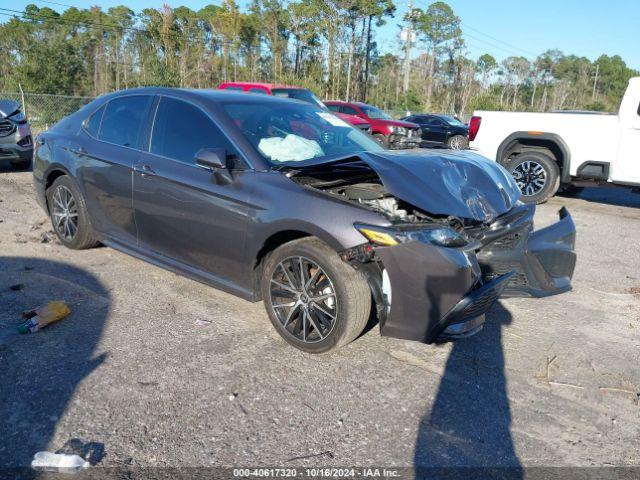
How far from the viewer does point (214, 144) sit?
3.92m

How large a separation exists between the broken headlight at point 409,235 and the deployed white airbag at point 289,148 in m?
1.03

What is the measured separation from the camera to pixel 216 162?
3.62 m

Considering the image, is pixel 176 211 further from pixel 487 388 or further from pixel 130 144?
pixel 487 388

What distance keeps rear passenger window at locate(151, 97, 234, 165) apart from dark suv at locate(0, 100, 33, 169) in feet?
23.1

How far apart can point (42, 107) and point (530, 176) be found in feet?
51.9

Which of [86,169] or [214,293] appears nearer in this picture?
[214,293]

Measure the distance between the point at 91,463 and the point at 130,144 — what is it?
2840 millimetres

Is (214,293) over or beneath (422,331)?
beneath

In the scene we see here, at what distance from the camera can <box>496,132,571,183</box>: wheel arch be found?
8.95 metres

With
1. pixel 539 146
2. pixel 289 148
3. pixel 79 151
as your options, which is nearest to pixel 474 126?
pixel 539 146

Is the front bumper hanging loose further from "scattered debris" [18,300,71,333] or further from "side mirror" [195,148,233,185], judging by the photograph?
"scattered debris" [18,300,71,333]

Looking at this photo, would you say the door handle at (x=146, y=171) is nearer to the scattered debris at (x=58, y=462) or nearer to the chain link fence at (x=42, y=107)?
the scattered debris at (x=58, y=462)

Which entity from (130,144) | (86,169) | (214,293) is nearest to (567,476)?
(214,293)

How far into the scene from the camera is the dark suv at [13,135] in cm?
978
